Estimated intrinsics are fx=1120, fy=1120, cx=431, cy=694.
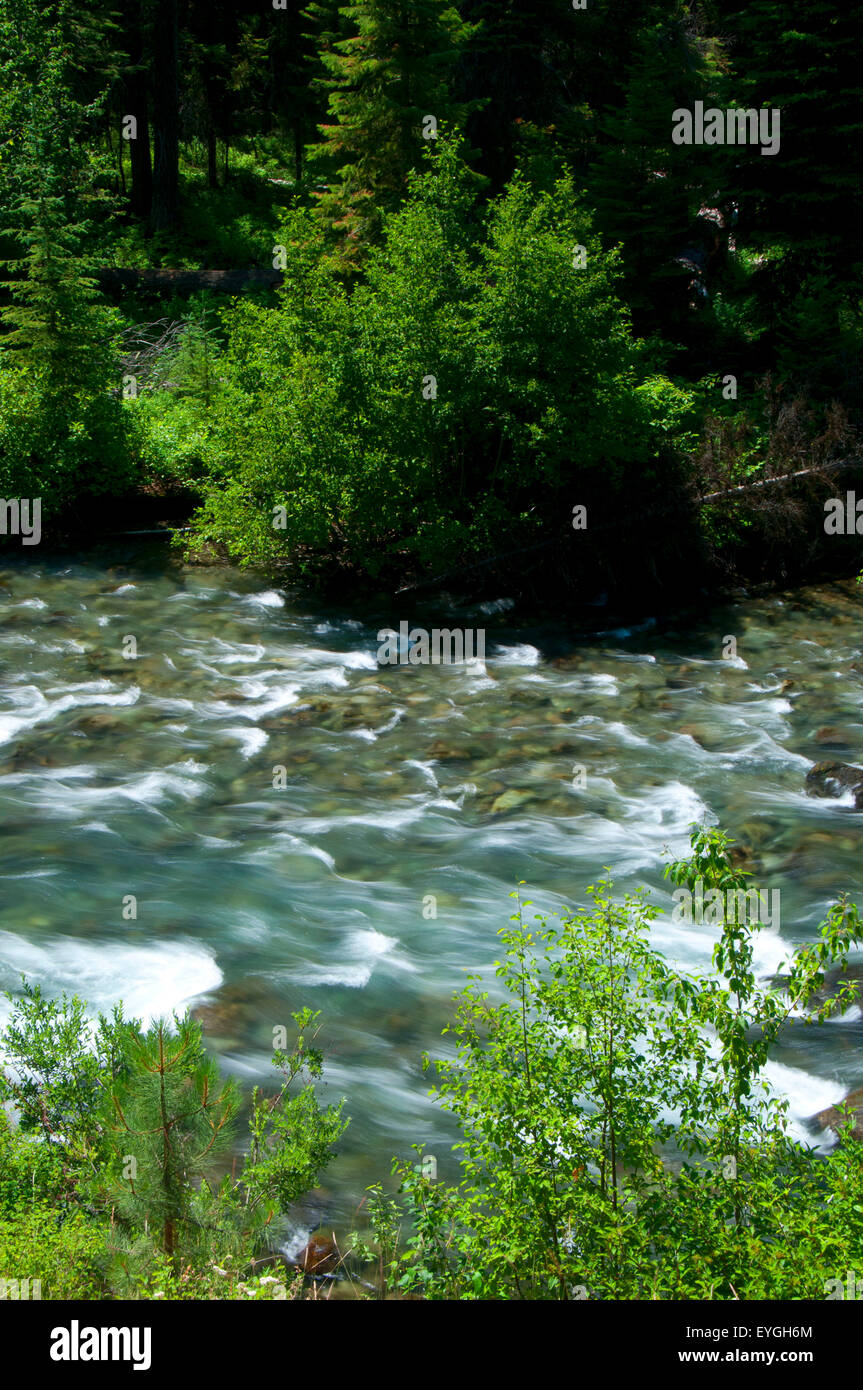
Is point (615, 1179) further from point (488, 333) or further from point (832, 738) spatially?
point (488, 333)

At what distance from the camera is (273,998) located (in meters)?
7.57

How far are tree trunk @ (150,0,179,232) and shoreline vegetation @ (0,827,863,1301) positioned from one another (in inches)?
1271

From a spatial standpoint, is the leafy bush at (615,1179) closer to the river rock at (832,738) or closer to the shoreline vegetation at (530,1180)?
the shoreline vegetation at (530,1180)

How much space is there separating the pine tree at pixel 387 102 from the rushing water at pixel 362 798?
10.4 metres

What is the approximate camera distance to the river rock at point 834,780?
35.9 feet

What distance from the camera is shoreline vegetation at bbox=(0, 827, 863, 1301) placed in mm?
3998

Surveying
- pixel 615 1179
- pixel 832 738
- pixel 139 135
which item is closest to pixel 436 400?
pixel 832 738

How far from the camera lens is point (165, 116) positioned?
31203 mm

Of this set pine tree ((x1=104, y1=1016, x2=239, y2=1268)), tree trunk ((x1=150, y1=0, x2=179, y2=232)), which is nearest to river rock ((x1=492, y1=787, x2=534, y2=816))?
pine tree ((x1=104, y1=1016, x2=239, y2=1268))

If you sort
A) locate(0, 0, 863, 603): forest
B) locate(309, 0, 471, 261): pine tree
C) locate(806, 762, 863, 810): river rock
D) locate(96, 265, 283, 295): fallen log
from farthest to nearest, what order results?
locate(96, 265, 283, 295): fallen log < locate(309, 0, 471, 261): pine tree < locate(0, 0, 863, 603): forest < locate(806, 762, 863, 810): river rock

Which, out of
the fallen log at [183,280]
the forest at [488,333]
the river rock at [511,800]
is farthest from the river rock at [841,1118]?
the fallen log at [183,280]

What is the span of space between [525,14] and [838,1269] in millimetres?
28433

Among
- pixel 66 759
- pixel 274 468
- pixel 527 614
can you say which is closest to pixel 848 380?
pixel 527 614

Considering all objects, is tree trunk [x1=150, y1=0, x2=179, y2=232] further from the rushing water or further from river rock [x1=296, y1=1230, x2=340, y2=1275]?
river rock [x1=296, y1=1230, x2=340, y2=1275]
